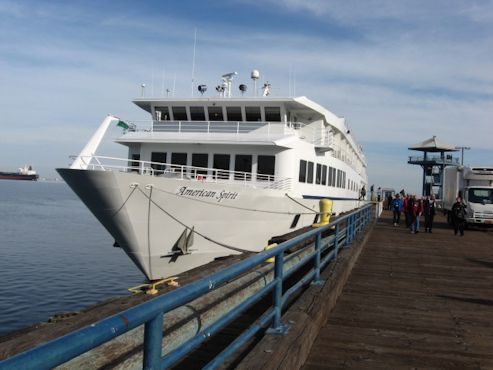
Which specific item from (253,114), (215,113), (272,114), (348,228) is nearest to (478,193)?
(272,114)

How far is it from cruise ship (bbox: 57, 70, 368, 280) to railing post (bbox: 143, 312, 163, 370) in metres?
8.61

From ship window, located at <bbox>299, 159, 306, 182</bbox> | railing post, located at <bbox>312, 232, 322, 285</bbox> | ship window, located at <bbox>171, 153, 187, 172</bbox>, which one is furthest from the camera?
ship window, located at <bbox>299, 159, 306, 182</bbox>

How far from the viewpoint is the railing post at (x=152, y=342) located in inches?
84.9

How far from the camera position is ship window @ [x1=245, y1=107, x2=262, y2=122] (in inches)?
700

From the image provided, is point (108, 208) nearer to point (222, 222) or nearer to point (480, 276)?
point (222, 222)

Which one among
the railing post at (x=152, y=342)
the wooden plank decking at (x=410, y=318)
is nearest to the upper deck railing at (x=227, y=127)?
the wooden plank decking at (x=410, y=318)

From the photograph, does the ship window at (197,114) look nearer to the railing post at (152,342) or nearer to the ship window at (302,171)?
the ship window at (302,171)

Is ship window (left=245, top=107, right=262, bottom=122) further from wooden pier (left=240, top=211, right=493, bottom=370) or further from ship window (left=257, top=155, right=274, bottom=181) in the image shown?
wooden pier (left=240, top=211, right=493, bottom=370)

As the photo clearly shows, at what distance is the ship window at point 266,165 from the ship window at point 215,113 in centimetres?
285

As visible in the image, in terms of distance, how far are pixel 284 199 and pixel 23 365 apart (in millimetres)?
14551

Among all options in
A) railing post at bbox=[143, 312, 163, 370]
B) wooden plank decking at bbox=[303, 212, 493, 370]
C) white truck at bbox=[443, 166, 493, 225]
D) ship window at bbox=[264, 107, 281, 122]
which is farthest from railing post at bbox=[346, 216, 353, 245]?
white truck at bbox=[443, 166, 493, 225]

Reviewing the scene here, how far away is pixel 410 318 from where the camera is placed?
250 inches

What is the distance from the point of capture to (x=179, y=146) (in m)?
17.1

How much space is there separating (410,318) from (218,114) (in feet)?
43.4
